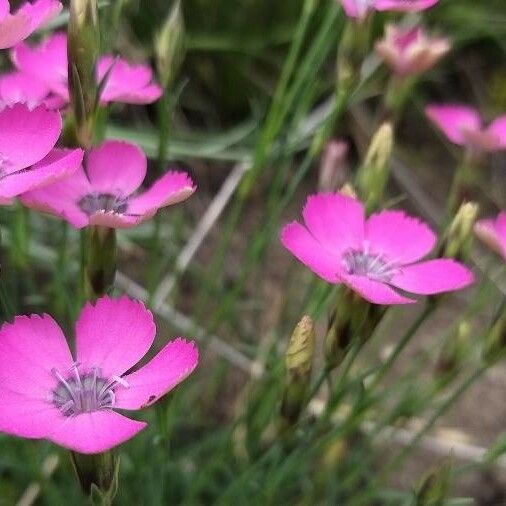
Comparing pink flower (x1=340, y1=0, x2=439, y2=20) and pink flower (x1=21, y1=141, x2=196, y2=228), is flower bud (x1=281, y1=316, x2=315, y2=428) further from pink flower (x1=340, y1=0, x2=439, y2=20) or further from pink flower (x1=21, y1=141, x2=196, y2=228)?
pink flower (x1=340, y1=0, x2=439, y2=20)

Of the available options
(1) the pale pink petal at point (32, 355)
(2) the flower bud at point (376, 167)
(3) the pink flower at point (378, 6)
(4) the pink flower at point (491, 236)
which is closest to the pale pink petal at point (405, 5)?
(3) the pink flower at point (378, 6)

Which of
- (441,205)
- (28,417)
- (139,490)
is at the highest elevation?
(441,205)

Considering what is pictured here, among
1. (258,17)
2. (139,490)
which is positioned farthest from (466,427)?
(258,17)

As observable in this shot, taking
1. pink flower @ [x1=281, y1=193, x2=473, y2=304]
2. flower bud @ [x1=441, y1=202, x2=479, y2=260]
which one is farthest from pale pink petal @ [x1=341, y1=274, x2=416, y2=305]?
flower bud @ [x1=441, y1=202, x2=479, y2=260]

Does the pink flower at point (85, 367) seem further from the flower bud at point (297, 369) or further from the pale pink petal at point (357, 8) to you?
the pale pink petal at point (357, 8)

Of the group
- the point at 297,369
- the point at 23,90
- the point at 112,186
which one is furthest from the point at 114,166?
the point at 297,369

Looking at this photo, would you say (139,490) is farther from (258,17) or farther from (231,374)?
(258,17)
